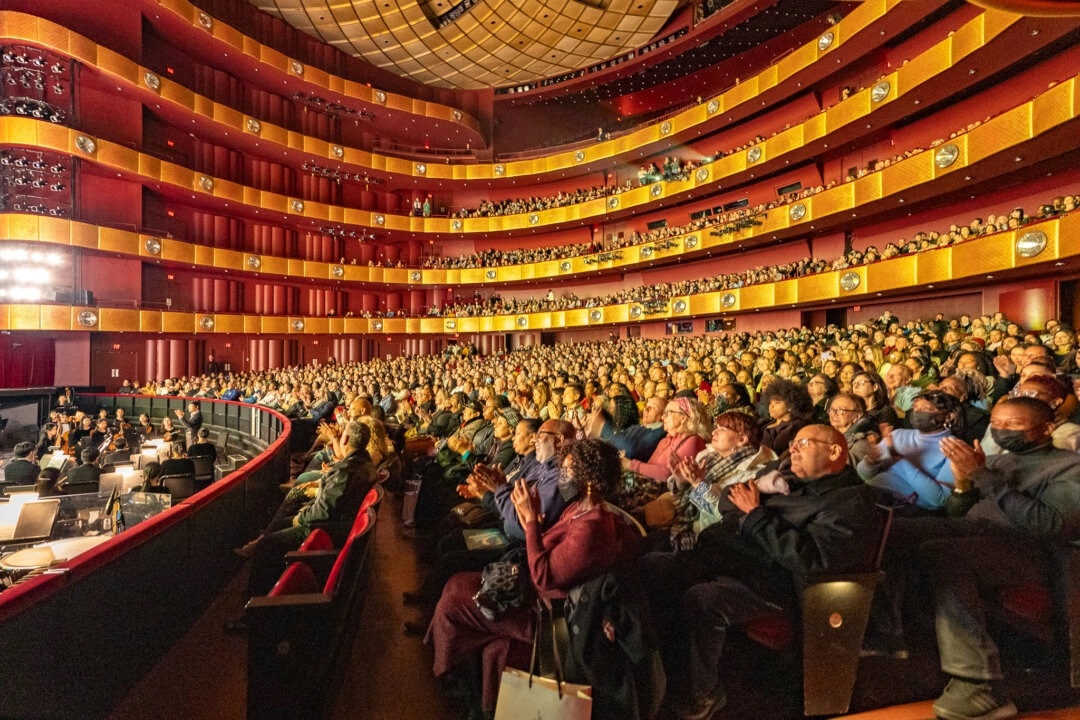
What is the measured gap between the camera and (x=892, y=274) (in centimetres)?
1065

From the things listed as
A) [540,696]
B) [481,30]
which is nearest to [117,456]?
[540,696]

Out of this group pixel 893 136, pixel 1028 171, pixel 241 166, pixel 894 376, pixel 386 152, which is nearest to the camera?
pixel 894 376

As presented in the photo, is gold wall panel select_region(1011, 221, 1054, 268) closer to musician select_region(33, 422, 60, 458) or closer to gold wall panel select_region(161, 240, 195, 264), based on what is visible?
musician select_region(33, 422, 60, 458)

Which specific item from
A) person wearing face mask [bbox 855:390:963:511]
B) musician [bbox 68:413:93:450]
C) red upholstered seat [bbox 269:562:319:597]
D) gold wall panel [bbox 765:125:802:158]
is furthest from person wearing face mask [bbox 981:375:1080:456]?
gold wall panel [bbox 765:125:802:158]

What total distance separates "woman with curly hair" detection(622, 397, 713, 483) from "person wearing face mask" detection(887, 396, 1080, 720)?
1070mm

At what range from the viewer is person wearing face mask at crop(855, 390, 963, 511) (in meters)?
2.26

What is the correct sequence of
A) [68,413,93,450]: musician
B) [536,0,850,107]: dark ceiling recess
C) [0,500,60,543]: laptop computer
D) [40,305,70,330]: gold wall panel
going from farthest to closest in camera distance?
[536,0,850,107]: dark ceiling recess < [40,305,70,330]: gold wall panel < [68,413,93,450]: musician < [0,500,60,543]: laptop computer

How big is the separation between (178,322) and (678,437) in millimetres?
16740

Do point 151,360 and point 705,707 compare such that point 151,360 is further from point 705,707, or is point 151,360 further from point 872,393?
point 705,707

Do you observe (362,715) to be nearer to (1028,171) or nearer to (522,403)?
(522,403)

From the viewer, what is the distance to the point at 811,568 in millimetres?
1628

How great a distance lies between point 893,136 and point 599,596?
577 inches

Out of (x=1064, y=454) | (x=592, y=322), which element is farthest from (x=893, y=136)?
(x=1064, y=454)

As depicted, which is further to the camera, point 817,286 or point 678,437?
point 817,286
